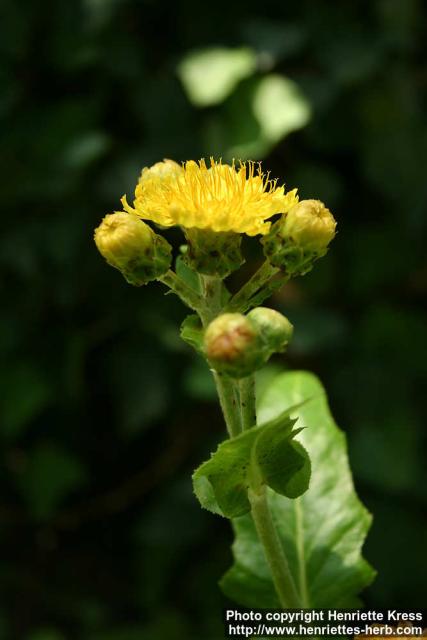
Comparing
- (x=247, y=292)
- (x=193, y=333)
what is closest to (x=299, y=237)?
(x=247, y=292)

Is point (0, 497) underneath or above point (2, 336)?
underneath

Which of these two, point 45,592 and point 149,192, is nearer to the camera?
point 149,192

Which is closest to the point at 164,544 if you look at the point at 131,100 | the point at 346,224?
the point at 346,224

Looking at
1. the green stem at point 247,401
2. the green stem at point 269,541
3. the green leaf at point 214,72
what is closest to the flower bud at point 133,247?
the green stem at point 247,401

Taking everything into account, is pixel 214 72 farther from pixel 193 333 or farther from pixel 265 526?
pixel 265 526

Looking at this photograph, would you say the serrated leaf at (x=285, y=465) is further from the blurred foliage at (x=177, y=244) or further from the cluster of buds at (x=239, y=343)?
the blurred foliage at (x=177, y=244)

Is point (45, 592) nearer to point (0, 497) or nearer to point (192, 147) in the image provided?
point (0, 497)

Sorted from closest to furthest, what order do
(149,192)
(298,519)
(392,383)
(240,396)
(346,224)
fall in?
(240,396), (149,192), (298,519), (392,383), (346,224)
